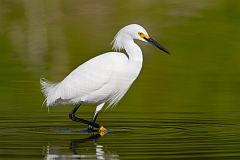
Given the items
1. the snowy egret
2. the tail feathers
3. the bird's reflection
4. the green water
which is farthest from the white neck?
the bird's reflection

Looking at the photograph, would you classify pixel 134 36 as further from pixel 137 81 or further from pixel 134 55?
pixel 137 81

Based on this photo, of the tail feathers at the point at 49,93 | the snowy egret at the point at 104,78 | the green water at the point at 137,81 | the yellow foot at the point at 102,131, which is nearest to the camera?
the green water at the point at 137,81

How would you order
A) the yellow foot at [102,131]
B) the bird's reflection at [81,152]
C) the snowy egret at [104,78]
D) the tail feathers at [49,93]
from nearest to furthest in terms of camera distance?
the bird's reflection at [81,152] < the yellow foot at [102,131] < the snowy egret at [104,78] < the tail feathers at [49,93]

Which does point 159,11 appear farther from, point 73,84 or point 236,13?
point 73,84

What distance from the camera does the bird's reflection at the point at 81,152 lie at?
9.72 m

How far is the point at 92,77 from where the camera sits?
1234cm

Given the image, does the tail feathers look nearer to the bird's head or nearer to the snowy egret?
the snowy egret

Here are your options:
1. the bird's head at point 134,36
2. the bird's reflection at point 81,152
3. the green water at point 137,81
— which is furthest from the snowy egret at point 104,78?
the bird's reflection at point 81,152

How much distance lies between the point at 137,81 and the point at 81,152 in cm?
807

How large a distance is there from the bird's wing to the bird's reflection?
1409mm

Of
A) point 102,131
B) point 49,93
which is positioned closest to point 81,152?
point 102,131

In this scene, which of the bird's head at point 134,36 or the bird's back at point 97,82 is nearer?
the bird's back at point 97,82

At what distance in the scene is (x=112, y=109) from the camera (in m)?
14.2

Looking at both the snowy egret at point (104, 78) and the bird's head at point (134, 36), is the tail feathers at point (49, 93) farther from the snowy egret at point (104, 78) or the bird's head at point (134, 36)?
the bird's head at point (134, 36)
